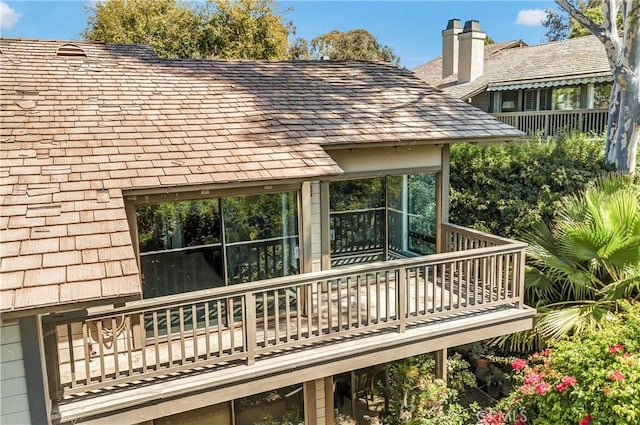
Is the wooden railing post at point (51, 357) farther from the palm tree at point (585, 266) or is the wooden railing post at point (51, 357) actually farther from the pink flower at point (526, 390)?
the palm tree at point (585, 266)

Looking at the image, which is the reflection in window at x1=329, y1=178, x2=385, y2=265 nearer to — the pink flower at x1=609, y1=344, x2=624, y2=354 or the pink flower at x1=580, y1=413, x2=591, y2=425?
the pink flower at x1=609, y1=344, x2=624, y2=354

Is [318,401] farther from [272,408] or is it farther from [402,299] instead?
[402,299]

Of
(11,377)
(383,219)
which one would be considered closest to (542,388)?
(383,219)

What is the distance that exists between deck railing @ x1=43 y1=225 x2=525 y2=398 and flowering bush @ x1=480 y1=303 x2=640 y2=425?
45.5 inches

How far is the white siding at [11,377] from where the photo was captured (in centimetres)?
464

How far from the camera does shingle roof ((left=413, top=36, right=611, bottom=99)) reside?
60.4ft

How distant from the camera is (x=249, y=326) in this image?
6074 millimetres

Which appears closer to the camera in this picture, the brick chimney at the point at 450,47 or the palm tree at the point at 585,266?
the palm tree at the point at 585,266

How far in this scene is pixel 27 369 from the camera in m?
4.70

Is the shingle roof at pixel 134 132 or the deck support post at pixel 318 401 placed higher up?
the shingle roof at pixel 134 132

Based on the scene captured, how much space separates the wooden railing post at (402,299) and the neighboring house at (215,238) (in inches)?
0.8

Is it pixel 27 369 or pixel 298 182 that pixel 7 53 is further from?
pixel 27 369

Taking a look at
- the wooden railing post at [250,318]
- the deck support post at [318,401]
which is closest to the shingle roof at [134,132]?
the wooden railing post at [250,318]

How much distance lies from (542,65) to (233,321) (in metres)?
19.6
